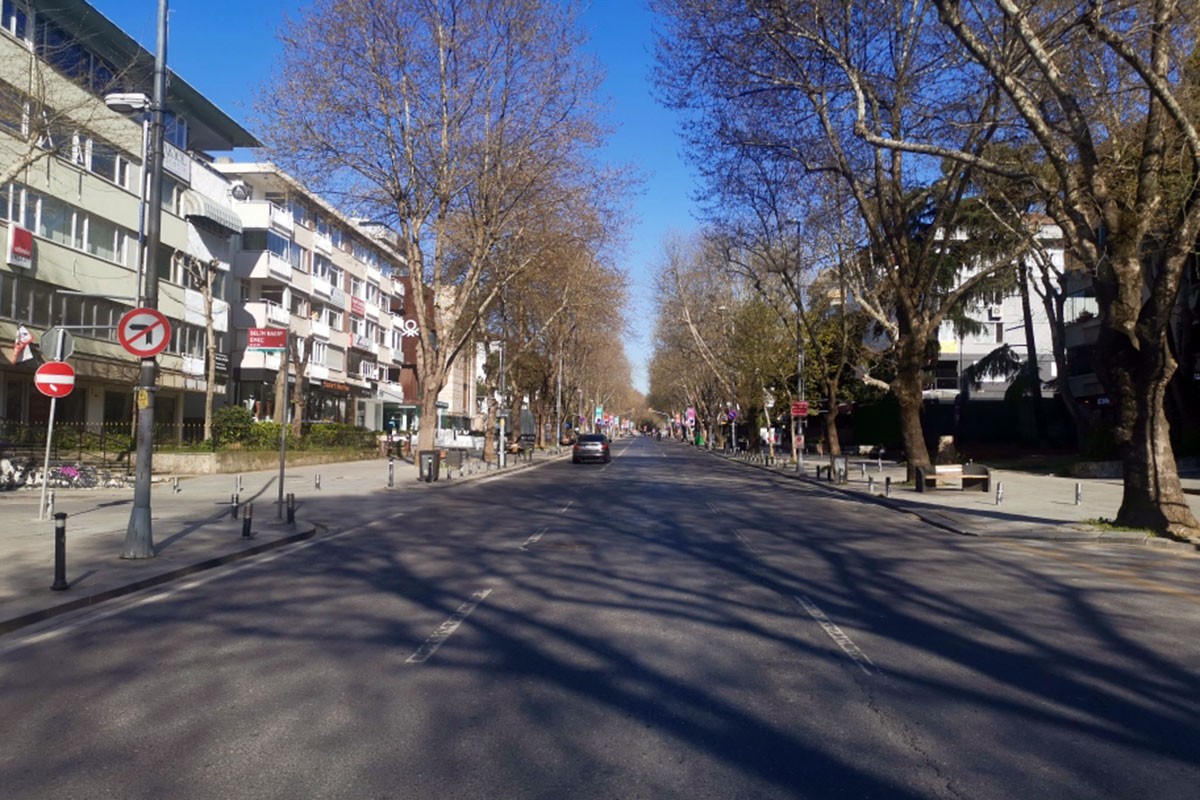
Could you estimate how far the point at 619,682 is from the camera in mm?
6891

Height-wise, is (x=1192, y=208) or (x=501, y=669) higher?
(x=1192, y=208)

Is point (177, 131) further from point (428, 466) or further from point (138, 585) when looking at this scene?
point (138, 585)

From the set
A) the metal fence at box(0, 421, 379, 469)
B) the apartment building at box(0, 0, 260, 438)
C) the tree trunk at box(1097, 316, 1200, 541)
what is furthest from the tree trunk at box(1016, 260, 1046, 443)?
the apartment building at box(0, 0, 260, 438)

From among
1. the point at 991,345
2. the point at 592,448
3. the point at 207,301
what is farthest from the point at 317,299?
the point at 991,345

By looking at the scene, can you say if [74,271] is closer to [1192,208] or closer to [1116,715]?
[1192,208]

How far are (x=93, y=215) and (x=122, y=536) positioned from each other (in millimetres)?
23045

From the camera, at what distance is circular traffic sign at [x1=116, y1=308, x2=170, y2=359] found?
1202cm

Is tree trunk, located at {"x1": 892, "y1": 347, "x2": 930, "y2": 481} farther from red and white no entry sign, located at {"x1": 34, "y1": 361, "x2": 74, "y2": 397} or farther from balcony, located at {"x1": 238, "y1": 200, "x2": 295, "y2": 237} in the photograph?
balcony, located at {"x1": 238, "y1": 200, "x2": 295, "y2": 237}

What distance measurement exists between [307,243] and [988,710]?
5234cm

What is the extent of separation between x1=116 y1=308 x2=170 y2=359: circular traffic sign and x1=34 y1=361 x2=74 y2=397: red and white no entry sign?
15.5ft

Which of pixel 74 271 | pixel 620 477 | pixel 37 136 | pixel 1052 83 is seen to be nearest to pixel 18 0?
pixel 74 271

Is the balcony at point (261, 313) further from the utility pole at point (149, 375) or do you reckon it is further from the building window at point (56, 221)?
the utility pole at point (149, 375)

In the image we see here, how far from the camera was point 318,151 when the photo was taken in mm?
28312

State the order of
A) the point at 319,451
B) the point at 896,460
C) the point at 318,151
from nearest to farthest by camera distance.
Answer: the point at 318,151 < the point at 319,451 < the point at 896,460
